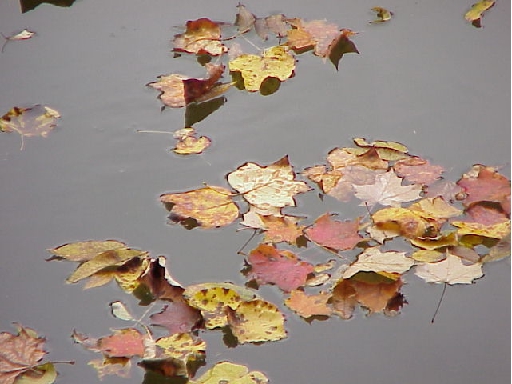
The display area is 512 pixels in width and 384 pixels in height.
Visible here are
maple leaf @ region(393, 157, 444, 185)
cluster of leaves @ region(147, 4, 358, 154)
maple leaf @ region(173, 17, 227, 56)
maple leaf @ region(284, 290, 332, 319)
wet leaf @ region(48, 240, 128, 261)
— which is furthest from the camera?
maple leaf @ region(173, 17, 227, 56)

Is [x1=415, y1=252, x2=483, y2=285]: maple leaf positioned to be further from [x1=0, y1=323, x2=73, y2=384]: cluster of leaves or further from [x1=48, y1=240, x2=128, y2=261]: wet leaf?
[x1=0, y1=323, x2=73, y2=384]: cluster of leaves

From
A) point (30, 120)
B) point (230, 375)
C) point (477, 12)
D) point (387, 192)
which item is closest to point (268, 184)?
point (387, 192)

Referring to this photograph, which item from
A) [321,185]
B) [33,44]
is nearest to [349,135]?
[321,185]

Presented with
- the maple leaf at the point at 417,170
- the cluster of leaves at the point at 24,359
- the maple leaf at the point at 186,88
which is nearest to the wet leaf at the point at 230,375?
the cluster of leaves at the point at 24,359

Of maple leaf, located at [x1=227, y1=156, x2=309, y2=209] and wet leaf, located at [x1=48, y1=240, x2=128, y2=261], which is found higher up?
maple leaf, located at [x1=227, y1=156, x2=309, y2=209]

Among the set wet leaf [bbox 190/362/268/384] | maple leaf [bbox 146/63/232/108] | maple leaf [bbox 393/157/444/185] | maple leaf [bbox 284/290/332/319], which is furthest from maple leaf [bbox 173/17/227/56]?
wet leaf [bbox 190/362/268/384]

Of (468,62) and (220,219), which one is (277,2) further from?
(220,219)
